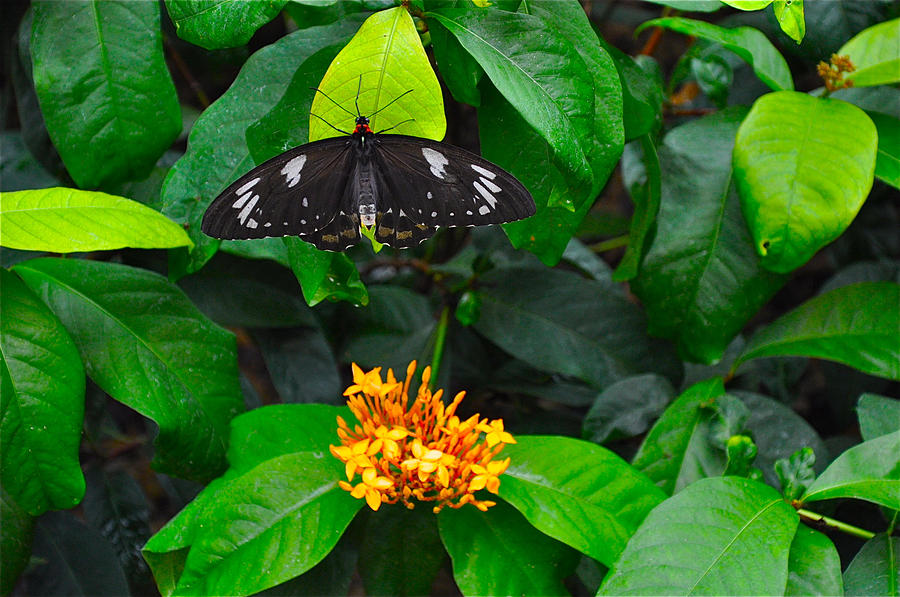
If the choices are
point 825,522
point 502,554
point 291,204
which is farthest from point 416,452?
point 825,522

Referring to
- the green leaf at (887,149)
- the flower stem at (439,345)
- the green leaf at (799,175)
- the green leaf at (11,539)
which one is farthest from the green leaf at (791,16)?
the green leaf at (11,539)

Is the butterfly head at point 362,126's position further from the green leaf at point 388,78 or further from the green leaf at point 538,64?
the green leaf at point 538,64

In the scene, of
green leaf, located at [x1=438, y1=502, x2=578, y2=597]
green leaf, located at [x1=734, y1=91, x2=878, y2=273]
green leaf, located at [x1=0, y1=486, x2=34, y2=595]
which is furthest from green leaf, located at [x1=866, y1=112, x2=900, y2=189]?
green leaf, located at [x1=0, y1=486, x2=34, y2=595]

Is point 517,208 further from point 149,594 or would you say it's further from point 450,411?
point 149,594

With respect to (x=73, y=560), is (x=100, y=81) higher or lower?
higher

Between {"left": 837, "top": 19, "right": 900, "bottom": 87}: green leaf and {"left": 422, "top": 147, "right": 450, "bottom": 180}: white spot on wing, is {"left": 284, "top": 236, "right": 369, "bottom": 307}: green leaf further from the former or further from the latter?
{"left": 837, "top": 19, "right": 900, "bottom": 87}: green leaf

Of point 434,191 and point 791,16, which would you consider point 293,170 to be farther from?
point 791,16
